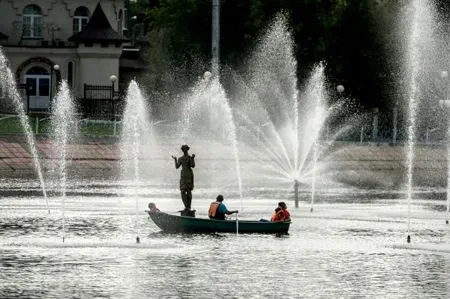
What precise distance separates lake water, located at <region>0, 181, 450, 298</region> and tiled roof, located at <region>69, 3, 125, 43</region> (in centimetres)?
5171

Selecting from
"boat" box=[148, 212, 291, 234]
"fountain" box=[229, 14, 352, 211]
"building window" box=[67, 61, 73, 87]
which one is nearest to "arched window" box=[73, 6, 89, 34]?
"building window" box=[67, 61, 73, 87]

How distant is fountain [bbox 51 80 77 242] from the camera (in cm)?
6604

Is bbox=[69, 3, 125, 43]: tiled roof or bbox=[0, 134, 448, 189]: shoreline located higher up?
bbox=[69, 3, 125, 43]: tiled roof

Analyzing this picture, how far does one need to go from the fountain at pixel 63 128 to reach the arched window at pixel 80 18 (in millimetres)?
9432

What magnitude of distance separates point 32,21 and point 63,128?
1192 inches

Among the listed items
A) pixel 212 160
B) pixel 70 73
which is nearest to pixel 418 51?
pixel 70 73

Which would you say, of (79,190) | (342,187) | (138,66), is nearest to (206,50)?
(138,66)

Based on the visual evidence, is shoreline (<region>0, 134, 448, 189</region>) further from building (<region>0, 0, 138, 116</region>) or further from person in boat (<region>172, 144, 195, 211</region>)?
person in boat (<region>172, 144, 195, 211</region>)

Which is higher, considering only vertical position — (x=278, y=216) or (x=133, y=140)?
(x=133, y=140)

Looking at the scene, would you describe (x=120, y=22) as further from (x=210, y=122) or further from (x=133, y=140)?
(x=133, y=140)

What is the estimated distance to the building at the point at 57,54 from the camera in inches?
3871

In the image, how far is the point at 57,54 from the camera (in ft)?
326

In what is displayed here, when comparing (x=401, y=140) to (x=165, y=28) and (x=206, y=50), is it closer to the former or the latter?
(x=206, y=50)

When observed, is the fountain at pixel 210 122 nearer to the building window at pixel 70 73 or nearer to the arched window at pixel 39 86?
the building window at pixel 70 73
